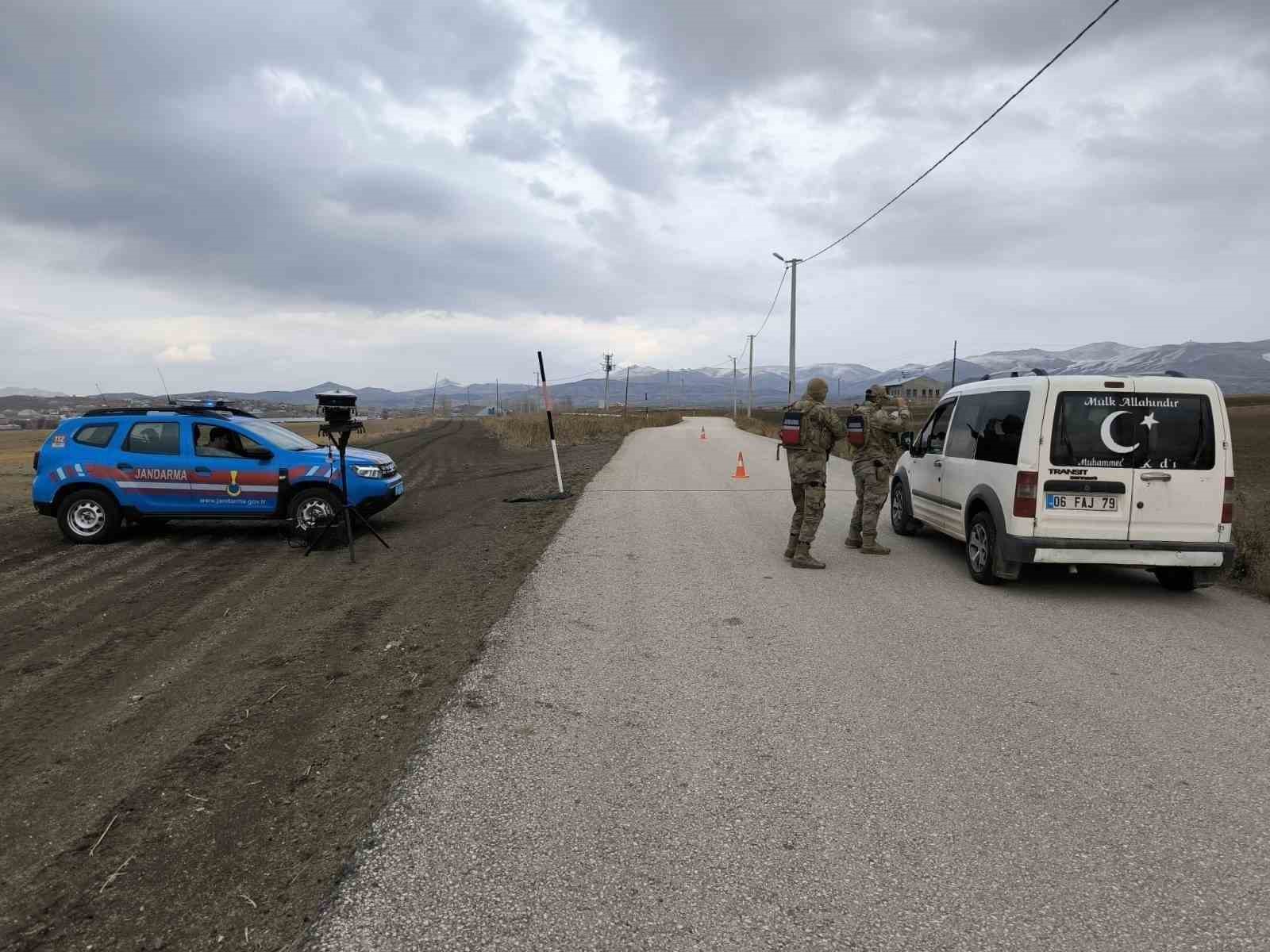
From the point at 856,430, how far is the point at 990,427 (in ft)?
4.67

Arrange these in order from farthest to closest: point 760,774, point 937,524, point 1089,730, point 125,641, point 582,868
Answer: point 937,524, point 125,641, point 1089,730, point 760,774, point 582,868

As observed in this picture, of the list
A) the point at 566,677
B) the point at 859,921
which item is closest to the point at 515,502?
the point at 566,677

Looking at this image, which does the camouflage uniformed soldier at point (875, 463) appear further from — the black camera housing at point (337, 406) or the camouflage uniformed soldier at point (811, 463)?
the black camera housing at point (337, 406)

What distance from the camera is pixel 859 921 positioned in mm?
2502

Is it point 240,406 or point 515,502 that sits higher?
point 240,406

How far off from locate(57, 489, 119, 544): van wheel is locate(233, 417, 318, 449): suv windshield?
1.90 meters

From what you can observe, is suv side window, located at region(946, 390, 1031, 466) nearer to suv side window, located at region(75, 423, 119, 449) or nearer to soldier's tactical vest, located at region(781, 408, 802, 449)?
soldier's tactical vest, located at region(781, 408, 802, 449)

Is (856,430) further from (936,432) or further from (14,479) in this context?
(14,479)

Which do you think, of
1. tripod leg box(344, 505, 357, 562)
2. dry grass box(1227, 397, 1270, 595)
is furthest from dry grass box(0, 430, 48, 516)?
dry grass box(1227, 397, 1270, 595)

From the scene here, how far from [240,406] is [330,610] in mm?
5608

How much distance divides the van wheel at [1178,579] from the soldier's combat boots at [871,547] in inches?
99.6

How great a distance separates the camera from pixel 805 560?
7727 millimetres

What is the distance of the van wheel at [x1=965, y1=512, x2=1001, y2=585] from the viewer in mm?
6863

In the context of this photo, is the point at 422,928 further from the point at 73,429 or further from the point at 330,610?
the point at 73,429
